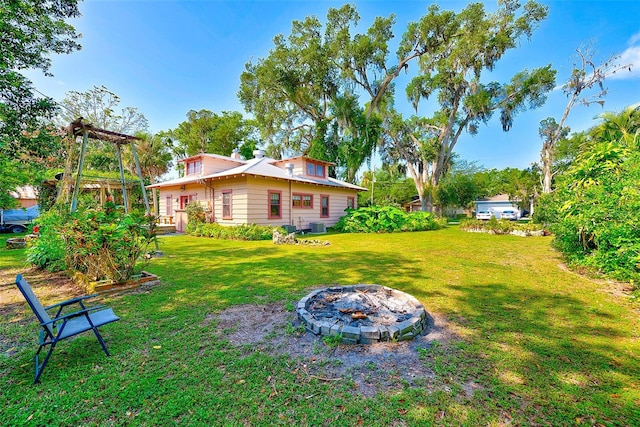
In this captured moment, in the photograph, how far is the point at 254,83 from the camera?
2148 cm

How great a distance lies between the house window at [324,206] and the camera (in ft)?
52.9

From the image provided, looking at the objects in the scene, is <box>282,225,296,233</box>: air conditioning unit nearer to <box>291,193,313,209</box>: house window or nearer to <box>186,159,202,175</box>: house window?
<box>291,193,313,209</box>: house window

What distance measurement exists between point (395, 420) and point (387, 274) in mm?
3993

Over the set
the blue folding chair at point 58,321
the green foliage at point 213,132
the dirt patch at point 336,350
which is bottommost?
the dirt patch at point 336,350

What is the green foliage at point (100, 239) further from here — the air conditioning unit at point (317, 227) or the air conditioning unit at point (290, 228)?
the air conditioning unit at point (317, 227)

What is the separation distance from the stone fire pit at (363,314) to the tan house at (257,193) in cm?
882

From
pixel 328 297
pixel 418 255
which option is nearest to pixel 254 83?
pixel 418 255

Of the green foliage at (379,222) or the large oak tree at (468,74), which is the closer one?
the green foliage at (379,222)

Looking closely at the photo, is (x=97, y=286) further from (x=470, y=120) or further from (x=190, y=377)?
(x=470, y=120)

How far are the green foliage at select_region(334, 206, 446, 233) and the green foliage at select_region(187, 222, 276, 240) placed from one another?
537cm

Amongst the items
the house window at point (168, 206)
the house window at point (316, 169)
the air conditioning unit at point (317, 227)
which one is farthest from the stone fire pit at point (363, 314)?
the house window at point (168, 206)

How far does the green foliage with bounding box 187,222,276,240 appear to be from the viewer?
11.2 metres

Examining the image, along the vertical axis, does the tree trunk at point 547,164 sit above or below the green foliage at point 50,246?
above

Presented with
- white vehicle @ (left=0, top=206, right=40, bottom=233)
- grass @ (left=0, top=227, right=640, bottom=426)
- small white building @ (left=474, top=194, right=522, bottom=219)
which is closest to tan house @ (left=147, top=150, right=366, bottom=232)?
white vehicle @ (left=0, top=206, right=40, bottom=233)
